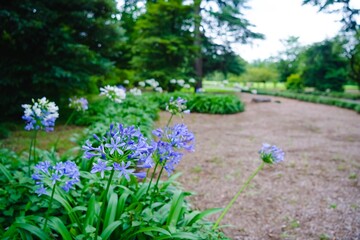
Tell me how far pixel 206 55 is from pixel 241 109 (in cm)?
1000

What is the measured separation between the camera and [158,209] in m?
2.30

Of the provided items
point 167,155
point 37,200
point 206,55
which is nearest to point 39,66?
point 37,200

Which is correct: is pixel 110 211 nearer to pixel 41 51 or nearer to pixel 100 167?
pixel 100 167

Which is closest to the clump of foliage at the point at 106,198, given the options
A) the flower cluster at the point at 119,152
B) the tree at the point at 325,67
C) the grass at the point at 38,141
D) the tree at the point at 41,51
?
the flower cluster at the point at 119,152

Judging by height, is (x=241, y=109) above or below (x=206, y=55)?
below

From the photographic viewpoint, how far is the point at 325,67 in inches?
997

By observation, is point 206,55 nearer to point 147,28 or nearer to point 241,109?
point 147,28

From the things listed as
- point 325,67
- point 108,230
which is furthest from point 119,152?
point 325,67

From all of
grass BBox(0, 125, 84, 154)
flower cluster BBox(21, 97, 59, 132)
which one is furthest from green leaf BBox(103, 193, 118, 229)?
grass BBox(0, 125, 84, 154)

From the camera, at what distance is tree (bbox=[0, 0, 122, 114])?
19.3 feet

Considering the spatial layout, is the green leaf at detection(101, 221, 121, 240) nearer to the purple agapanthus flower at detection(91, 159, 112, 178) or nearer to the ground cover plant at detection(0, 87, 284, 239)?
the ground cover plant at detection(0, 87, 284, 239)

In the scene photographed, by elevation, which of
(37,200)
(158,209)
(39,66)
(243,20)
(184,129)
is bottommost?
(158,209)

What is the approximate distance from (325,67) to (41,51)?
25479mm

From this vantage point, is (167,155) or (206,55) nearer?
(167,155)
